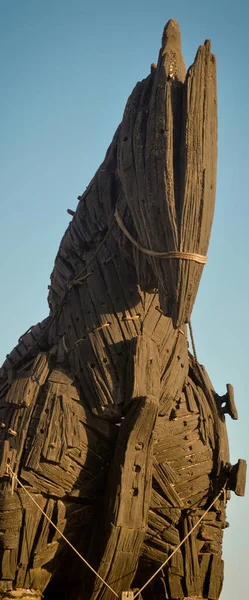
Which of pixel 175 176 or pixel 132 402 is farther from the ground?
pixel 175 176

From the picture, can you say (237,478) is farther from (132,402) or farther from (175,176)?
(175,176)

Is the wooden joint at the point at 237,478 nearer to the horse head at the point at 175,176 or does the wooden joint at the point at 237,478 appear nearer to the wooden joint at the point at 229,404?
the wooden joint at the point at 229,404

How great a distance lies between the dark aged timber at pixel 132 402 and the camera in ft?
25.6

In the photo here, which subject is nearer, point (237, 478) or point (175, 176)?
point (175, 176)

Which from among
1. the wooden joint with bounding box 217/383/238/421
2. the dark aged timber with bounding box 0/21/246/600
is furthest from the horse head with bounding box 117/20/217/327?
the wooden joint with bounding box 217/383/238/421

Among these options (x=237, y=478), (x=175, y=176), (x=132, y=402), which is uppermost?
(x=175, y=176)

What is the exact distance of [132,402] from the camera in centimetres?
801

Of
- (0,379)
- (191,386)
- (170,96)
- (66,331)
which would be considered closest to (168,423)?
(191,386)

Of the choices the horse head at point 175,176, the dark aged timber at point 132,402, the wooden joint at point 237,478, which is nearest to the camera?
the horse head at point 175,176

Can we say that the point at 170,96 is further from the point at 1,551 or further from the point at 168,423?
the point at 1,551

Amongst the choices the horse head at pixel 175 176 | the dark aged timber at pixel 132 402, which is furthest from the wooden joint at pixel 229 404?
the horse head at pixel 175 176

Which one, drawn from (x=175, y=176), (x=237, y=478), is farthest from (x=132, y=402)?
(x=175, y=176)

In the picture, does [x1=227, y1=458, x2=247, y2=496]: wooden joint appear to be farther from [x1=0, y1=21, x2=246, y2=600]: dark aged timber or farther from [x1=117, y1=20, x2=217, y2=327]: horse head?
[x1=117, y1=20, x2=217, y2=327]: horse head

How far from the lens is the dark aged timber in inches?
308
